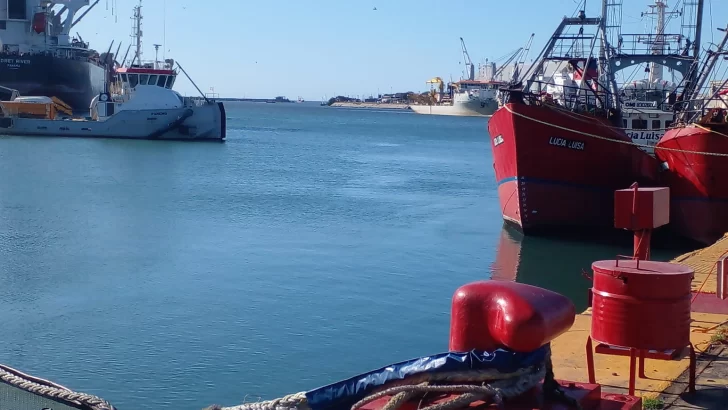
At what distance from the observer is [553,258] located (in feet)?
58.7

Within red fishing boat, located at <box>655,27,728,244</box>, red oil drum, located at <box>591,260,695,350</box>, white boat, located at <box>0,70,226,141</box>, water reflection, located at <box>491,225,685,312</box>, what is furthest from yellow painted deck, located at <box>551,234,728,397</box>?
white boat, located at <box>0,70,226,141</box>

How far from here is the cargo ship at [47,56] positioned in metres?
61.9

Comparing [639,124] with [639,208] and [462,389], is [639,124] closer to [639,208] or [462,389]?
[639,208]

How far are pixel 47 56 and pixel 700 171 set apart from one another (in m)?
54.9

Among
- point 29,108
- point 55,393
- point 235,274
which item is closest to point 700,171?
point 235,274

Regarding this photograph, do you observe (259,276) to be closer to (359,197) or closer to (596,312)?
(596,312)

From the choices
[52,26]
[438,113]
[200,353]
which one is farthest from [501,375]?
[438,113]

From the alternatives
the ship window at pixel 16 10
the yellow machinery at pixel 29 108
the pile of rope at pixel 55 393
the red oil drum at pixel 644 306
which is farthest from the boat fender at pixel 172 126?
the pile of rope at pixel 55 393

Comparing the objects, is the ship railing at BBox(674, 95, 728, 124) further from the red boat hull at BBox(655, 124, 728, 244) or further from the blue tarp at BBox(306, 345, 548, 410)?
the blue tarp at BBox(306, 345, 548, 410)

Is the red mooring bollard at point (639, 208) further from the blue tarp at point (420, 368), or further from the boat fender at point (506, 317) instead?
the blue tarp at point (420, 368)

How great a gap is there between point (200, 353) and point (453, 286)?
5597 millimetres

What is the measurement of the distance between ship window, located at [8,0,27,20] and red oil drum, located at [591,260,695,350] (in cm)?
6908

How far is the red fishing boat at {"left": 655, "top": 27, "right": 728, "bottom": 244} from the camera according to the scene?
17.3 m

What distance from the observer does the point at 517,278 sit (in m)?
16.2
